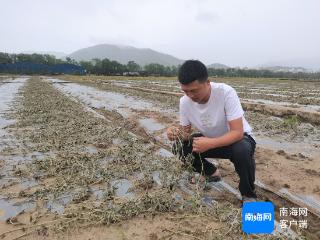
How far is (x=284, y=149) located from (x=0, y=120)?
237 inches

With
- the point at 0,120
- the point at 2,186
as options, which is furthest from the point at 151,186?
the point at 0,120

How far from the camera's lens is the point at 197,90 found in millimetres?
2887

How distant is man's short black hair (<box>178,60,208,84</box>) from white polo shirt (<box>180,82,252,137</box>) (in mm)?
305

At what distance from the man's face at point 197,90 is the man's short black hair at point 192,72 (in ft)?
0.12

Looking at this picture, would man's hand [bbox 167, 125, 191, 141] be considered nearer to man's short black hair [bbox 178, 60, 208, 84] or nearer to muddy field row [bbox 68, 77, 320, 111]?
man's short black hair [bbox 178, 60, 208, 84]

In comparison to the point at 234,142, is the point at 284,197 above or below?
below

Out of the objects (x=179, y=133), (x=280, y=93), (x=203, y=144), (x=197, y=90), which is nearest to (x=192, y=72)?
(x=197, y=90)

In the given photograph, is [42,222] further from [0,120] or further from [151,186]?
[0,120]

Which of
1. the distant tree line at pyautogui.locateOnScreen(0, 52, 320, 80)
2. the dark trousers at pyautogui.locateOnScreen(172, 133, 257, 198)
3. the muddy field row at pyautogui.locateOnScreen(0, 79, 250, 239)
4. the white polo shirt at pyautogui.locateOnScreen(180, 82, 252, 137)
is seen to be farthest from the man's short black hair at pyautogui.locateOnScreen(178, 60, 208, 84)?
the distant tree line at pyautogui.locateOnScreen(0, 52, 320, 80)

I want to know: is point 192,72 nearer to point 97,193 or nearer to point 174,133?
point 174,133

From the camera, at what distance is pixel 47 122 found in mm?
7441

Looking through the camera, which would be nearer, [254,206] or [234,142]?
[254,206]

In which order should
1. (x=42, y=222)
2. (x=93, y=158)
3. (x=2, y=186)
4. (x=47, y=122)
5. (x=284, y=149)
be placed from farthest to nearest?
(x=47, y=122) < (x=284, y=149) < (x=93, y=158) < (x=2, y=186) < (x=42, y=222)

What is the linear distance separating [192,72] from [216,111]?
1.65 feet
